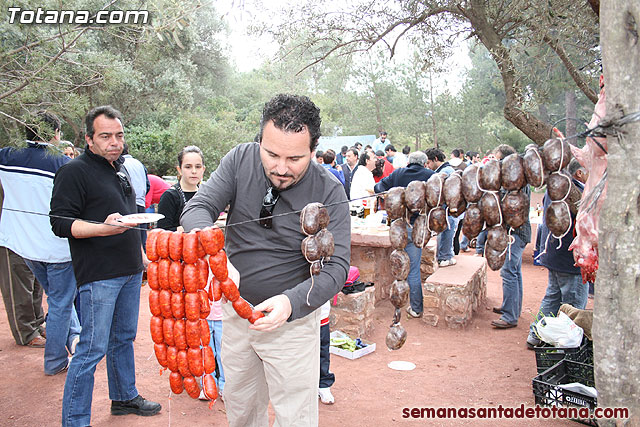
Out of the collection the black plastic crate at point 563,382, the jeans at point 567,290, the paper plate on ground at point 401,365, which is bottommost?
the paper plate on ground at point 401,365

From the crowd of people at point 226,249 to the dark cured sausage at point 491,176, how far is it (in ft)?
0.92

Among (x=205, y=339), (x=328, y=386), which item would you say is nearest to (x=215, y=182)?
(x=205, y=339)

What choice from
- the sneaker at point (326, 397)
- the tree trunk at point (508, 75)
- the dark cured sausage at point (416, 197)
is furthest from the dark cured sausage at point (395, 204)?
the tree trunk at point (508, 75)

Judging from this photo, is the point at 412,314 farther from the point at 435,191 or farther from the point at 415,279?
the point at 435,191

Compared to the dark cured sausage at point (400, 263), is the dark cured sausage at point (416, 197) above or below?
above

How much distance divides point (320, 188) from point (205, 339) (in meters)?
1.04

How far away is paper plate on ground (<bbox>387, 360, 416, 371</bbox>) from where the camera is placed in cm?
543

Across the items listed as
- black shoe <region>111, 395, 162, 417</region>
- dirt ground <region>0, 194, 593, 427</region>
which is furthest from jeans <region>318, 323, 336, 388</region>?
black shoe <region>111, 395, 162, 417</region>

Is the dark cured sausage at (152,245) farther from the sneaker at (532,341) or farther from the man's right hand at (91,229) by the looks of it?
the sneaker at (532,341)

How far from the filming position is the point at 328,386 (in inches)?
178

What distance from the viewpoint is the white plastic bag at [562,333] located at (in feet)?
14.5

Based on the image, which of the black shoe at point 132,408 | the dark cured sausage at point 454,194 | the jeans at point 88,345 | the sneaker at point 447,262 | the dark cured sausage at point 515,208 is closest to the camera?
the dark cured sausage at point 515,208

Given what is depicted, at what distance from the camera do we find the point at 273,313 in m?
2.26

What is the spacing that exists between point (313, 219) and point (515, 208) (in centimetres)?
94
